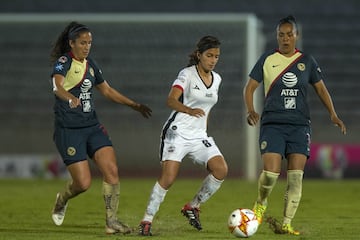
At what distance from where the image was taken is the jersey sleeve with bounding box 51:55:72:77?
30.7ft

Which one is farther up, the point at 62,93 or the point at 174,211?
the point at 62,93

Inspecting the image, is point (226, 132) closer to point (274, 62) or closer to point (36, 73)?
point (36, 73)

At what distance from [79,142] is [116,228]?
3.04 ft

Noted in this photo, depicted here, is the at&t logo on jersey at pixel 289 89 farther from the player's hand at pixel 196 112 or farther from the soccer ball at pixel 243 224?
the soccer ball at pixel 243 224

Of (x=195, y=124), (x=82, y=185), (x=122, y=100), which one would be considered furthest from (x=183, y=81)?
(x=82, y=185)

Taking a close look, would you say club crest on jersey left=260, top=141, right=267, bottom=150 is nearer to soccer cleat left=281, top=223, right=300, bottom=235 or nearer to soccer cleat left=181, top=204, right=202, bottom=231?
soccer cleat left=281, top=223, right=300, bottom=235

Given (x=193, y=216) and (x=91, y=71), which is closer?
(x=91, y=71)

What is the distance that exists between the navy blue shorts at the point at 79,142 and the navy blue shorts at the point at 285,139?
5.04 feet

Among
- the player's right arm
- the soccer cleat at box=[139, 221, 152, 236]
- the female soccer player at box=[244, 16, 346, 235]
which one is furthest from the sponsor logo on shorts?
the female soccer player at box=[244, 16, 346, 235]

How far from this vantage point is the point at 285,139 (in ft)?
30.8

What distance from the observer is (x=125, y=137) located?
21562 millimetres

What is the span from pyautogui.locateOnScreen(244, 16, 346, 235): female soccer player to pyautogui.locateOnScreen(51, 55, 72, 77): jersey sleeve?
1732 mm

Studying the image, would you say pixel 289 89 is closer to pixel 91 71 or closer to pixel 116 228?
pixel 91 71

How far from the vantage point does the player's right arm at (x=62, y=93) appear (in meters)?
8.84
